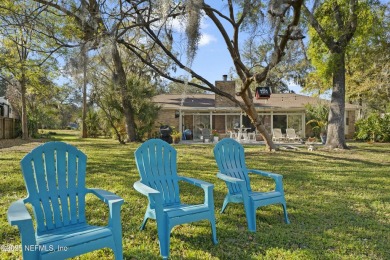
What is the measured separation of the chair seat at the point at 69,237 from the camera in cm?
194

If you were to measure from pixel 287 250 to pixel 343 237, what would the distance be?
78 centimetres

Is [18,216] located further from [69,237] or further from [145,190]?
[145,190]

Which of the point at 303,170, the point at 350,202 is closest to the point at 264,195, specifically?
the point at 350,202

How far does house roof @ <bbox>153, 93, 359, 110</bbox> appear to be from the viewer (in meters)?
18.3

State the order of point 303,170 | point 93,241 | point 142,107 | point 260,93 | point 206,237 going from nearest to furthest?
point 93,241 → point 206,237 → point 303,170 → point 260,93 → point 142,107

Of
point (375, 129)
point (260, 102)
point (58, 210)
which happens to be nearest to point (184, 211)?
point (58, 210)

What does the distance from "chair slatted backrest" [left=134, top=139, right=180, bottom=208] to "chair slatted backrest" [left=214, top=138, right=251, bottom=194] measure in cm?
68

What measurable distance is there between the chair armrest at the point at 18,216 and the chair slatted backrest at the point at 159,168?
1226 mm

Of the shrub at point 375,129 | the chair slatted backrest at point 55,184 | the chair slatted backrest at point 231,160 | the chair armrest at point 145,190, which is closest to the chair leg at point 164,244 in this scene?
the chair armrest at point 145,190

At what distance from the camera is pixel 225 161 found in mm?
3861

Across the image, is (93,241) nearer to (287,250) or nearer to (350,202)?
(287,250)

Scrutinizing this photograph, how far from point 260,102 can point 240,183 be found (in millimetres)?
17248

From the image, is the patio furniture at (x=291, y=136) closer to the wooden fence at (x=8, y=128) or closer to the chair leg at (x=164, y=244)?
the chair leg at (x=164, y=244)

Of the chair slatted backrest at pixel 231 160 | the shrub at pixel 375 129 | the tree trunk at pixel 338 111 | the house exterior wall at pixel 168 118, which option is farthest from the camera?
the house exterior wall at pixel 168 118
